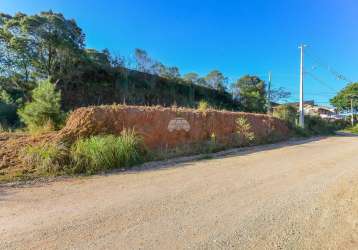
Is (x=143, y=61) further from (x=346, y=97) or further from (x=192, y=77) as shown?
(x=346, y=97)

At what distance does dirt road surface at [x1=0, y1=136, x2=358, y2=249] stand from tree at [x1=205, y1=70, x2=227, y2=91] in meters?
28.1

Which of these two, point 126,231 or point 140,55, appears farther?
point 140,55

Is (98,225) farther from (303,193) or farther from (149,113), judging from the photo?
(149,113)

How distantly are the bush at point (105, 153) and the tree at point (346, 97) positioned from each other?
185 ft

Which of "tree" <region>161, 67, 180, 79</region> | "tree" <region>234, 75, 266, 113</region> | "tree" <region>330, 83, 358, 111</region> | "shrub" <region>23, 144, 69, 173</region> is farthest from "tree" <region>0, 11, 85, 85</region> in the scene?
"tree" <region>330, 83, 358, 111</region>

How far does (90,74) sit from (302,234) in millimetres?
22565

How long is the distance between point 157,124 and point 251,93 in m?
27.5

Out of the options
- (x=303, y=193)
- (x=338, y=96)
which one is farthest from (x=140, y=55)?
(x=338, y=96)

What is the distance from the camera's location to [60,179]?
5.90m

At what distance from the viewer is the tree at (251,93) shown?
33.2m

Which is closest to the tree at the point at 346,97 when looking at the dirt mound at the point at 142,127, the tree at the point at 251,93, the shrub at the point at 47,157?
the tree at the point at 251,93

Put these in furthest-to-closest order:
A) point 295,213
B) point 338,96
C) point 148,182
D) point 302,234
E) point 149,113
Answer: point 338,96 → point 149,113 → point 148,182 → point 295,213 → point 302,234

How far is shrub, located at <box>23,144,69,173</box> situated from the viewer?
6312 mm

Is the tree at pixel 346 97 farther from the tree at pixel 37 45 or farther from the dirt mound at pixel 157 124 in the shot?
the tree at pixel 37 45
